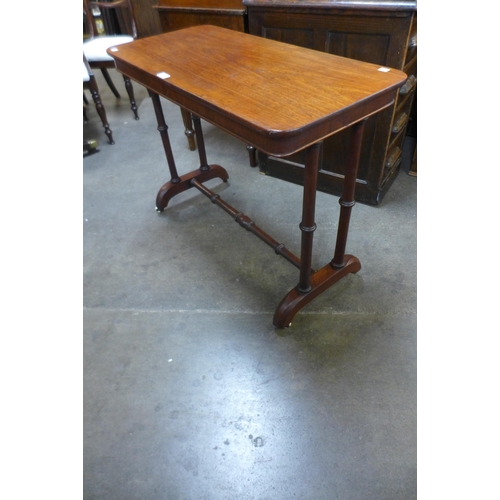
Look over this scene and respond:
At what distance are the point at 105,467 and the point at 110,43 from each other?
282 cm

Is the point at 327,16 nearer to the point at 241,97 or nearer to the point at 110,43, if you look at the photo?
the point at 241,97

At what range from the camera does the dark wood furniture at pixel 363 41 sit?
158cm

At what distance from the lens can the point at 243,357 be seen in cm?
148

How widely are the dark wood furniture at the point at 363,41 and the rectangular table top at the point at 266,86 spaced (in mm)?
373

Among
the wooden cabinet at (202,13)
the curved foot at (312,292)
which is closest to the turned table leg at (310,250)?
the curved foot at (312,292)

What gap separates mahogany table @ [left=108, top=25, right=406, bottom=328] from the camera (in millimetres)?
1015

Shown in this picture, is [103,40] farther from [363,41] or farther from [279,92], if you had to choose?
[279,92]

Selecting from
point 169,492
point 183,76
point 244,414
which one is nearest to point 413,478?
→ point 244,414

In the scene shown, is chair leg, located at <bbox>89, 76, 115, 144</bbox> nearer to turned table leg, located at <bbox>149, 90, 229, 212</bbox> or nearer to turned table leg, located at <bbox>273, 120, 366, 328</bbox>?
turned table leg, located at <bbox>149, 90, 229, 212</bbox>

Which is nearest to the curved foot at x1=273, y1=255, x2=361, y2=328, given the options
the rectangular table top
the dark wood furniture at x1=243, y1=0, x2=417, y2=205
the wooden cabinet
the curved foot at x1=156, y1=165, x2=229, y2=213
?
the dark wood furniture at x1=243, y1=0, x2=417, y2=205

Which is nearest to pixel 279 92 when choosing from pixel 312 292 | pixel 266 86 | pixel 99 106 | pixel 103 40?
pixel 266 86

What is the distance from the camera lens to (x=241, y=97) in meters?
1.11

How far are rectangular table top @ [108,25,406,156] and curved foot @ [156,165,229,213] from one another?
722mm

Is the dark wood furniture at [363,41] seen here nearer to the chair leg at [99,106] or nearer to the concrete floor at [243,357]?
the concrete floor at [243,357]
